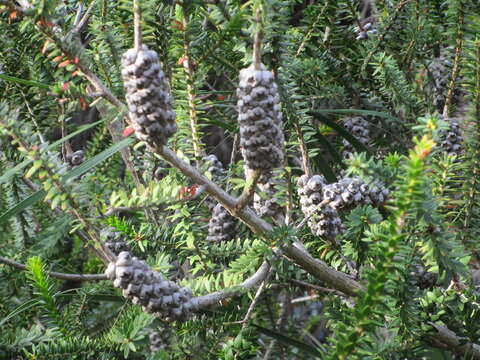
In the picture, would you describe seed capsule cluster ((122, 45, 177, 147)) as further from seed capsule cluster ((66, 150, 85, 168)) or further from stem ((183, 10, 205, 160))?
seed capsule cluster ((66, 150, 85, 168))

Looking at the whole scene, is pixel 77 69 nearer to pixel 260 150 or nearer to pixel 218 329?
pixel 260 150

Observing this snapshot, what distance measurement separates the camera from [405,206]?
1.82 ft

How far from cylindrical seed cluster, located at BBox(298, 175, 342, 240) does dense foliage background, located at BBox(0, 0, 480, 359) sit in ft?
0.08

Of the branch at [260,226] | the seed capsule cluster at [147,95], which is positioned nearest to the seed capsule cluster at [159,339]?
the branch at [260,226]

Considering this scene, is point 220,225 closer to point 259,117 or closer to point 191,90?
point 191,90

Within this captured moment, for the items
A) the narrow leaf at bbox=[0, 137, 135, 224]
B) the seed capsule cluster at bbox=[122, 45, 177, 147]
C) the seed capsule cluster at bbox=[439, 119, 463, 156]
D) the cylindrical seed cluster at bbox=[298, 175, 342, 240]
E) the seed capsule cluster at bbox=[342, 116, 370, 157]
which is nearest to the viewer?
the seed capsule cluster at bbox=[122, 45, 177, 147]

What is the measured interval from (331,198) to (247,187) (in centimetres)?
17

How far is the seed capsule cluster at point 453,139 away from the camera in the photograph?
98 centimetres

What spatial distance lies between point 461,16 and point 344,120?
0.31 metres

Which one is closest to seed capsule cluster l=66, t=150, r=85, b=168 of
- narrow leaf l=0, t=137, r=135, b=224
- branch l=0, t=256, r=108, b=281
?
branch l=0, t=256, r=108, b=281

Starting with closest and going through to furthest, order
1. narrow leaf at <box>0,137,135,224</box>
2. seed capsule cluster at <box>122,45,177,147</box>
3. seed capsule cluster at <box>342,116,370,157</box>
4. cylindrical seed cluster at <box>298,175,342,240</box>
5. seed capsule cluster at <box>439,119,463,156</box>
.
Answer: seed capsule cluster at <box>122,45,177,147</box> → narrow leaf at <box>0,137,135,224</box> → cylindrical seed cluster at <box>298,175,342,240</box> → seed capsule cluster at <box>439,119,463,156</box> → seed capsule cluster at <box>342,116,370,157</box>

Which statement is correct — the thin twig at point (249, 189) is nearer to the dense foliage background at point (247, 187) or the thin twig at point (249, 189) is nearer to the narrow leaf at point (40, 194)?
the dense foliage background at point (247, 187)

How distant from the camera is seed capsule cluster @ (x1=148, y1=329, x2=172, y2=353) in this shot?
75cm

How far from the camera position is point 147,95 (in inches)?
22.9
